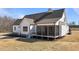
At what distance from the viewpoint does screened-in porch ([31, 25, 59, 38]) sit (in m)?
3.57

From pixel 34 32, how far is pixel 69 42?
731 millimetres

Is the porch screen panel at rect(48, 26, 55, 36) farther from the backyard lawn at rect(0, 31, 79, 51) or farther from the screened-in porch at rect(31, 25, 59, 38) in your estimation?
the backyard lawn at rect(0, 31, 79, 51)

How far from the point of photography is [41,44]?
365 cm

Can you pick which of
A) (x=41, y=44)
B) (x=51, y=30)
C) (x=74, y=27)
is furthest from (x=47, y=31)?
(x=74, y=27)

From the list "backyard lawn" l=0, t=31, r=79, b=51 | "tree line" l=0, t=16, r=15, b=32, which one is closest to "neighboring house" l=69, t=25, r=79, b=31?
"backyard lawn" l=0, t=31, r=79, b=51

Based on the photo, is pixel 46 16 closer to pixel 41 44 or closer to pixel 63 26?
pixel 63 26

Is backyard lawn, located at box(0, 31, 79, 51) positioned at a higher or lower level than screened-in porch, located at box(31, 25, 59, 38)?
lower

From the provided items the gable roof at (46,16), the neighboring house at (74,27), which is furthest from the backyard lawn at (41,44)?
the gable roof at (46,16)

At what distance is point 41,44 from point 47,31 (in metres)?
0.29

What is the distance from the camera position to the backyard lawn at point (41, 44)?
3.61 m
